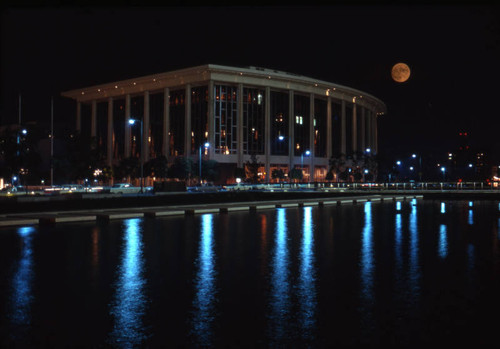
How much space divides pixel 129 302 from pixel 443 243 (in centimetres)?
1072

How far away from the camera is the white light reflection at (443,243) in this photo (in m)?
13.5

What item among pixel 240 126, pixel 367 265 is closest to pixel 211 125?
pixel 240 126

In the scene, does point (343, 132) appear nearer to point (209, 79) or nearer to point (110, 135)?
point (209, 79)

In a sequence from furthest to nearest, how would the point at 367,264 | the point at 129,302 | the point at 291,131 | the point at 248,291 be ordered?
the point at 291,131
the point at 367,264
the point at 248,291
the point at 129,302

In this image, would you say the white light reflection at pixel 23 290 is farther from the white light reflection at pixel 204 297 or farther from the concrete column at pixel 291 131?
the concrete column at pixel 291 131

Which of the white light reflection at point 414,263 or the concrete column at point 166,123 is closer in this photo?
the white light reflection at point 414,263

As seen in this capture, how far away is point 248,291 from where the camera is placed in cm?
883

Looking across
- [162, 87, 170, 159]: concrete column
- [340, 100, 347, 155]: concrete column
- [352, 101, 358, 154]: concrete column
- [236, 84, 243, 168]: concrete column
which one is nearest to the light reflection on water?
[236, 84, 243, 168]: concrete column

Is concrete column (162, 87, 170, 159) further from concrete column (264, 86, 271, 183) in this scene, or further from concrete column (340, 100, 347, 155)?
concrete column (340, 100, 347, 155)

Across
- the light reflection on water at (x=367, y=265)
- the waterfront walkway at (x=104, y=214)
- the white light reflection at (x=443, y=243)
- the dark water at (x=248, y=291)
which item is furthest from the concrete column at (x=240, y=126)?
the dark water at (x=248, y=291)

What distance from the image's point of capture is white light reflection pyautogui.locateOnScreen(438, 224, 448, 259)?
530 inches

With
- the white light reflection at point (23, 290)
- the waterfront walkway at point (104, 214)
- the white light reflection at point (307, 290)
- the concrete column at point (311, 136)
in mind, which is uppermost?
the concrete column at point (311, 136)

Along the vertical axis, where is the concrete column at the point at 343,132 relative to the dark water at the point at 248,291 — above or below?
above

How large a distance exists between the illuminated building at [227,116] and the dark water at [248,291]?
75.5 m
